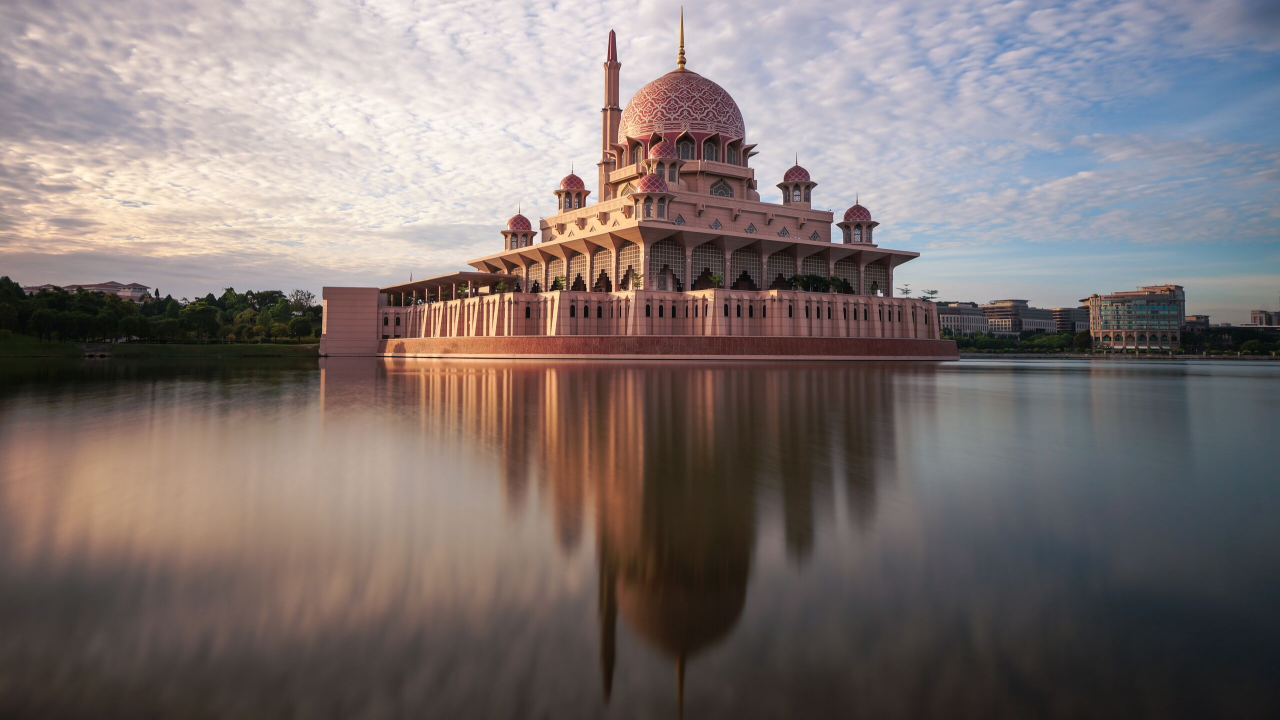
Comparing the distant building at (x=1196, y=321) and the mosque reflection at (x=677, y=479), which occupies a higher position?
the distant building at (x=1196, y=321)

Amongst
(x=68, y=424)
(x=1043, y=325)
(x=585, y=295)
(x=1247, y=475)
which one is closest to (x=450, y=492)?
(x=1247, y=475)

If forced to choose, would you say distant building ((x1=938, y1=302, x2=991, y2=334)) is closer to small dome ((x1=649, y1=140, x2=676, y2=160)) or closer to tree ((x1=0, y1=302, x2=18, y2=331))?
small dome ((x1=649, y1=140, x2=676, y2=160))

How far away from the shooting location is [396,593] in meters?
3.00

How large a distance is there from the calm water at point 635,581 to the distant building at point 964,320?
476ft

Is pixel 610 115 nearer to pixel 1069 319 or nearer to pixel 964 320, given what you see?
pixel 964 320

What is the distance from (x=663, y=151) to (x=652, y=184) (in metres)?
5.35

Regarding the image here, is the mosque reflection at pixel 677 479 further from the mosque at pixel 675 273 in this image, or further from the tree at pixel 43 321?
the tree at pixel 43 321

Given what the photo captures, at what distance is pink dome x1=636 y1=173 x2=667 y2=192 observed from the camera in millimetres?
41938

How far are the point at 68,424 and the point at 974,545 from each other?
37.3 feet

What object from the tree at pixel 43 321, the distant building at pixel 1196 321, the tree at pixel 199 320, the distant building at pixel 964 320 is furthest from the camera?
the distant building at pixel 964 320

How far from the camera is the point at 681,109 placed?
50594 mm

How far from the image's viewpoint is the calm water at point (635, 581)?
2.21 metres

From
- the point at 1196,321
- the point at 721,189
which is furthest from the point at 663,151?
the point at 1196,321

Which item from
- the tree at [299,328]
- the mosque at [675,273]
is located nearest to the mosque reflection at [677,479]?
the mosque at [675,273]
